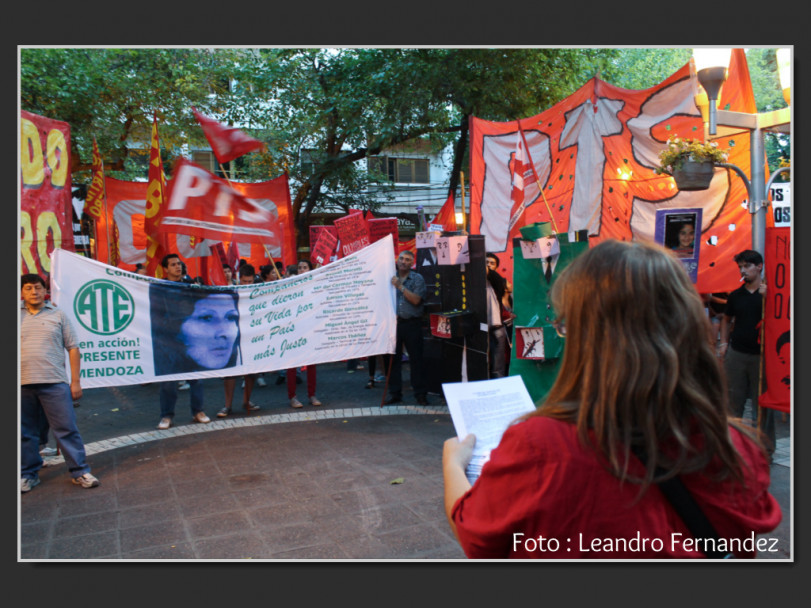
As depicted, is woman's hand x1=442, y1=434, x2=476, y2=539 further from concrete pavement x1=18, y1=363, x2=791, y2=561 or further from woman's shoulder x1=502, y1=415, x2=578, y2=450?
concrete pavement x1=18, y1=363, x2=791, y2=561

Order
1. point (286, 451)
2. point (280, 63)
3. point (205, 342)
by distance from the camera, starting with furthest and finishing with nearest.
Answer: point (280, 63), point (205, 342), point (286, 451)

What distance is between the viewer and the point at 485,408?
5.89 ft

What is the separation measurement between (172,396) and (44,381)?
221 centimetres

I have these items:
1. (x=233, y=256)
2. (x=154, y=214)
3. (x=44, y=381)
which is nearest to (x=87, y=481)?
(x=44, y=381)

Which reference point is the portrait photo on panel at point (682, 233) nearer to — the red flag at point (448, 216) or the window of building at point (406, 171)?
the red flag at point (448, 216)

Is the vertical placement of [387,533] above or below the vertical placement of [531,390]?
below

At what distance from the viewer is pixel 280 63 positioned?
51.0ft

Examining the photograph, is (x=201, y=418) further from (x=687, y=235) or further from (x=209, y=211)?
(x=687, y=235)

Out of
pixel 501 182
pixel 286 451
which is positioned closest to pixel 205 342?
pixel 286 451

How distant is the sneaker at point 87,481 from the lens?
5.09 meters

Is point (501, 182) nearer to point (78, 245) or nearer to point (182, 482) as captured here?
point (182, 482)

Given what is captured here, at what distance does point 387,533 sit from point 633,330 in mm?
3223

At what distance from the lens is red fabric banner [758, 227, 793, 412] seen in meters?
4.85

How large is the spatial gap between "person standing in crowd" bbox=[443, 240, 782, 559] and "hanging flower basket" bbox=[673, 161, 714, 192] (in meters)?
4.76
